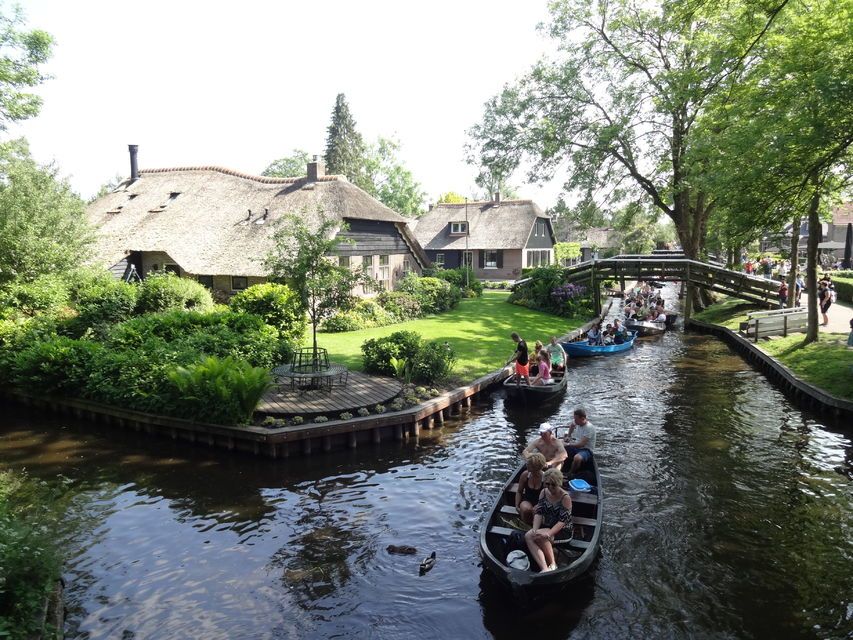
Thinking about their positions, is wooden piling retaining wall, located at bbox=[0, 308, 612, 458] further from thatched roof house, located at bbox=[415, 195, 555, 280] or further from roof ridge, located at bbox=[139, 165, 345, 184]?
thatched roof house, located at bbox=[415, 195, 555, 280]

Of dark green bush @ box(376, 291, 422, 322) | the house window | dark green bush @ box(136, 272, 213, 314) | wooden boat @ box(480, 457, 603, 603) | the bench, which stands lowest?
Result: wooden boat @ box(480, 457, 603, 603)

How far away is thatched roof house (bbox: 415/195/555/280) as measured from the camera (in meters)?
54.2

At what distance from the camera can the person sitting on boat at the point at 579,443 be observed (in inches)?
465

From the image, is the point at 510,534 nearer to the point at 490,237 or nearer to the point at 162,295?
the point at 162,295

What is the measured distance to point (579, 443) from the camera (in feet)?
40.8

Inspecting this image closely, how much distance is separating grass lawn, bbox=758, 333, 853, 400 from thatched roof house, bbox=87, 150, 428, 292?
18.2 metres

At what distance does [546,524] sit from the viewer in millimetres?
9289

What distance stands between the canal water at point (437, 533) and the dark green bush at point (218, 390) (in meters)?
1.05

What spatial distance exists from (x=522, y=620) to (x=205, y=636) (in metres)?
4.44

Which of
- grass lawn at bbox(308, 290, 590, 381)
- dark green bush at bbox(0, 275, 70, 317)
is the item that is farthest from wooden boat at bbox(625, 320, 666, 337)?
dark green bush at bbox(0, 275, 70, 317)

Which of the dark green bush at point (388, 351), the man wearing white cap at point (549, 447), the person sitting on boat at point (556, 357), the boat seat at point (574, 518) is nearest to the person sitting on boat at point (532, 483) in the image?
the boat seat at point (574, 518)

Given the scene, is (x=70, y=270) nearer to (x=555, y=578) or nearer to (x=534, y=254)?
(x=555, y=578)

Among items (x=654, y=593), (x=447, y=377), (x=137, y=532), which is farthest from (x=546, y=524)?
(x=447, y=377)

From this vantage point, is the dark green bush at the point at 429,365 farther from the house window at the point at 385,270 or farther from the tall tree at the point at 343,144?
the tall tree at the point at 343,144
